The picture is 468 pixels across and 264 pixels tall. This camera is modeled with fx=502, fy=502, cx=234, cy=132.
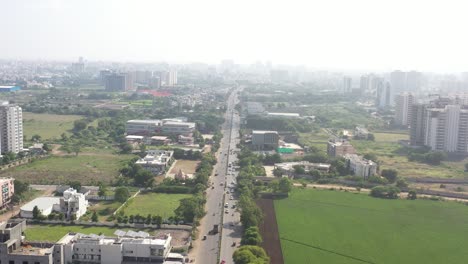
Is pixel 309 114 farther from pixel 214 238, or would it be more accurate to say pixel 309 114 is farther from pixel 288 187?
pixel 214 238

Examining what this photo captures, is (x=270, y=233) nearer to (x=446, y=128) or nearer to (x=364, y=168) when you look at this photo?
(x=364, y=168)

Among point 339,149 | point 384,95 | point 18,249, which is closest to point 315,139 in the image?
point 339,149

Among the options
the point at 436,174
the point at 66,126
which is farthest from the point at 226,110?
the point at 436,174

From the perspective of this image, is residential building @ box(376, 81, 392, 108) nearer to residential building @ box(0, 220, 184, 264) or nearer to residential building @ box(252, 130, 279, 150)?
residential building @ box(252, 130, 279, 150)

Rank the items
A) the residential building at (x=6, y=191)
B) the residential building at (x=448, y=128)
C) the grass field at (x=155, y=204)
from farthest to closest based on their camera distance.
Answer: the residential building at (x=448, y=128), the residential building at (x=6, y=191), the grass field at (x=155, y=204)

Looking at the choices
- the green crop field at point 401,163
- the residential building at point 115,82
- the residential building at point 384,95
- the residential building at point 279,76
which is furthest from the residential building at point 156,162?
the residential building at point 279,76

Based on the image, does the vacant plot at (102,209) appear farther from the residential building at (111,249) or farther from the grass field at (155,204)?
the residential building at (111,249)

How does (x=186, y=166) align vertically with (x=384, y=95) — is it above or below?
below
